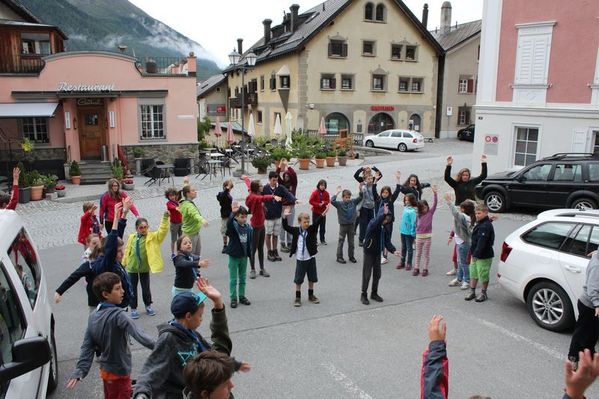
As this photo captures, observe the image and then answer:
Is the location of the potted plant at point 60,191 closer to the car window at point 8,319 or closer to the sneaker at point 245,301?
the sneaker at point 245,301

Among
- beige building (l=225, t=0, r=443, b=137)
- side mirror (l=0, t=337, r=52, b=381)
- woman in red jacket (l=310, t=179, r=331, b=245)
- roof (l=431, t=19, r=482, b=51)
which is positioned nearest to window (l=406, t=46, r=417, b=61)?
beige building (l=225, t=0, r=443, b=137)

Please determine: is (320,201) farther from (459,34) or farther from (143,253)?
(459,34)

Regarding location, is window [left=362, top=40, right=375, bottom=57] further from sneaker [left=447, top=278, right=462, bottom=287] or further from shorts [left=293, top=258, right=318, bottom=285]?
shorts [left=293, top=258, right=318, bottom=285]

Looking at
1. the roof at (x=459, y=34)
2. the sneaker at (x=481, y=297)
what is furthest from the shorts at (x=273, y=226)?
the roof at (x=459, y=34)

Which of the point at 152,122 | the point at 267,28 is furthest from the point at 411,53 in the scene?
the point at 152,122

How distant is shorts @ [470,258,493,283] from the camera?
822cm

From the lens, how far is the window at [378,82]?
41.8m

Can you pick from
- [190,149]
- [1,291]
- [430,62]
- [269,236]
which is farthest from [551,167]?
[430,62]

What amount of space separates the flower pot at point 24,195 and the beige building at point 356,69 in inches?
968

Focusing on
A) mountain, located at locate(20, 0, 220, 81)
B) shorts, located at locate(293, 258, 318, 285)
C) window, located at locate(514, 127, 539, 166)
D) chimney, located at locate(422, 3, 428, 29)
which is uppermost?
mountain, located at locate(20, 0, 220, 81)

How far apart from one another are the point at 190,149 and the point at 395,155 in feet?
44.0

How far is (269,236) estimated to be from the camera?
1096 centimetres

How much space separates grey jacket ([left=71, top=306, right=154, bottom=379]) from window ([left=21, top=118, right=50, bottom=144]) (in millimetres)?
20275

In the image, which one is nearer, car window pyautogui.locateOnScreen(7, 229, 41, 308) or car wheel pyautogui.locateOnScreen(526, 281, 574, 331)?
car window pyautogui.locateOnScreen(7, 229, 41, 308)
